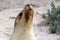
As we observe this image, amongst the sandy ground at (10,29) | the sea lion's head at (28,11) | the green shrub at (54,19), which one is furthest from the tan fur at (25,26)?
the green shrub at (54,19)

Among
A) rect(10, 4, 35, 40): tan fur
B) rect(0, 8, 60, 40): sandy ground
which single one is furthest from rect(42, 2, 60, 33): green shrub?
rect(10, 4, 35, 40): tan fur

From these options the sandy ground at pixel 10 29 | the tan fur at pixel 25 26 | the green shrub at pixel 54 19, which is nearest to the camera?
the tan fur at pixel 25 26

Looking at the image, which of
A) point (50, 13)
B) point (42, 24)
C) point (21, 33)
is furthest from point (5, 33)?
point (21, 33)

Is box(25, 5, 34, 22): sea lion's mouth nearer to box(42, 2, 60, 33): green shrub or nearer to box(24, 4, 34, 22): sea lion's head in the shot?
box(24, 4, 34, 22): sea lion's head

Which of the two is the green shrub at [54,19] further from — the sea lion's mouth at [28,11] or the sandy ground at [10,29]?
the sea lion's mouth at [28,11]

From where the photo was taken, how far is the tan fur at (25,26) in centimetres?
180

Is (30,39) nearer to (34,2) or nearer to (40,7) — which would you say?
(40,7)

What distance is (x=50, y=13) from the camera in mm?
7367

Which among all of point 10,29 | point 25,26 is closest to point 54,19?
point 10,29

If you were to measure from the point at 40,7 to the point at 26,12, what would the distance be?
7.37m

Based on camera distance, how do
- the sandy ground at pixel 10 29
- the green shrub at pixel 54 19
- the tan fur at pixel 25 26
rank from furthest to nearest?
the green shrub at pixel 54 19 → the sandy ground at pixel 10 29 → the tan fur at pixel 25 26

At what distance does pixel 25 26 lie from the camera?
6.18 feet

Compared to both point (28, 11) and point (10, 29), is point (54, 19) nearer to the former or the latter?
point (10, 29)

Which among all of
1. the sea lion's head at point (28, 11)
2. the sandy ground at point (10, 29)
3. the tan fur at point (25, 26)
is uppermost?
the sea lion's head at point (28, 11)
